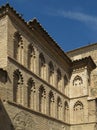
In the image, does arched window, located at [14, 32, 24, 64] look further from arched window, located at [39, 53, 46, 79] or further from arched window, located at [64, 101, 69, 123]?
arched window, located at [64, 101, 69, 123]

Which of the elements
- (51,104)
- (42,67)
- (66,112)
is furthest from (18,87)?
(66,112)

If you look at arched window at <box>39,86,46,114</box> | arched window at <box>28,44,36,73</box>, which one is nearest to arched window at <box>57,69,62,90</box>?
arched window at <box>39,86,46,114</box>

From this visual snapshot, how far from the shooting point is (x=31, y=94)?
19188 millimetres

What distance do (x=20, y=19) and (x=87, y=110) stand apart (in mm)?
9543

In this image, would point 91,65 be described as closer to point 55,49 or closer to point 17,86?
point 55,49

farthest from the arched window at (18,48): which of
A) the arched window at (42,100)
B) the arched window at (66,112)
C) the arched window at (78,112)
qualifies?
the arched window at (78,112)

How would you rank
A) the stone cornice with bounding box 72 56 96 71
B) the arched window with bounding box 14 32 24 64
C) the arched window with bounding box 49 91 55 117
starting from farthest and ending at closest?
the stone cornice with bounding box 72 56 96 71 → the arched window with bounding box 49 91 55 117 → the arched window with bounding box 14 32 24 64

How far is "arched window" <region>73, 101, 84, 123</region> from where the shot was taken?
24297 millimetres

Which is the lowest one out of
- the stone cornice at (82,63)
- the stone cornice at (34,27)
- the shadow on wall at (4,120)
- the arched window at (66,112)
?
the shadow on wall at (4,120)

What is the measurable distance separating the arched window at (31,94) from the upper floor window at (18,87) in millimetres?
1016

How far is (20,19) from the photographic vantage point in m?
18.4

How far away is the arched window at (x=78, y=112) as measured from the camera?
2430 cm

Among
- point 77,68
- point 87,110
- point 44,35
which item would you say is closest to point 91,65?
point 77,68

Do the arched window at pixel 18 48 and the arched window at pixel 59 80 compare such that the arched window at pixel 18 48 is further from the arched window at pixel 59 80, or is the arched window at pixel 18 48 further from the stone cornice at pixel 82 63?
the stone cornice at pixel 82 63
